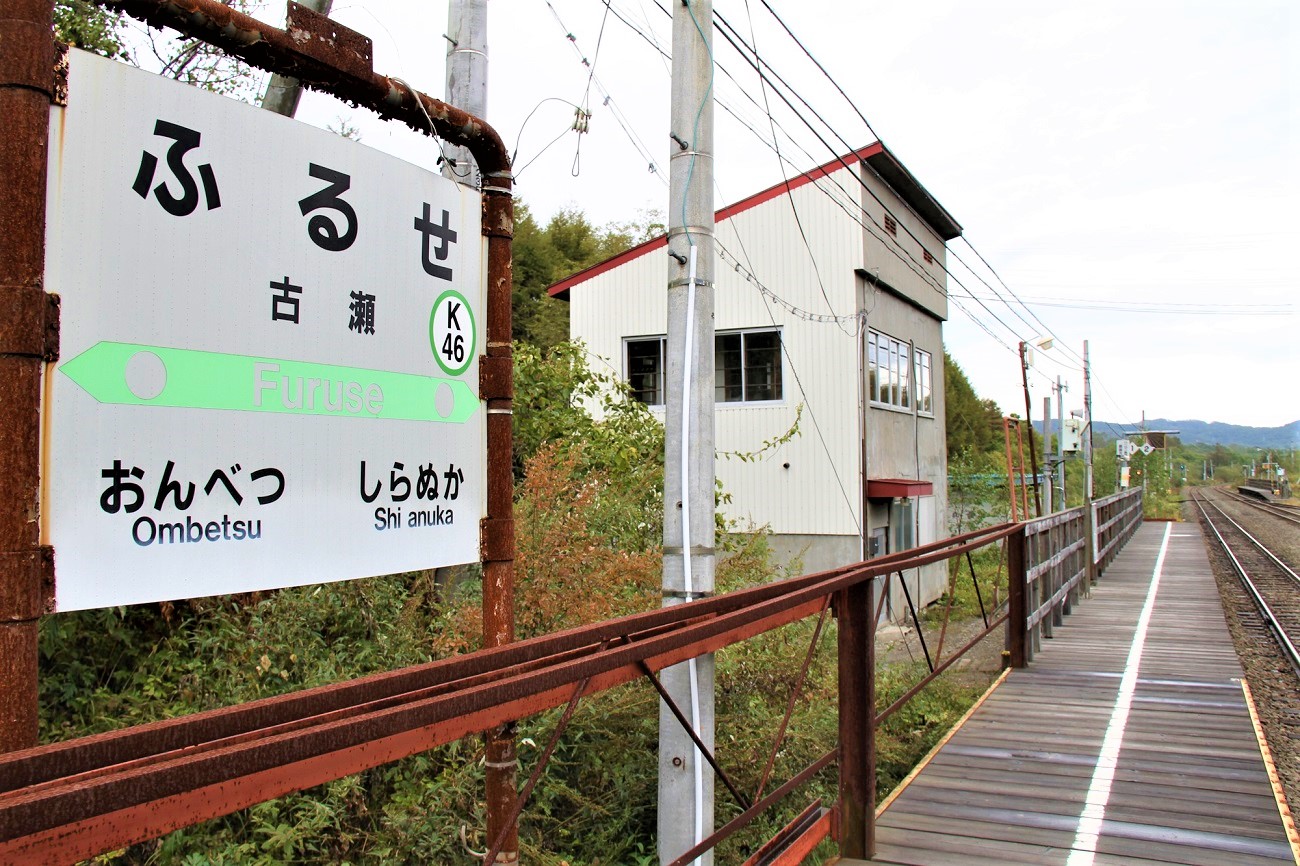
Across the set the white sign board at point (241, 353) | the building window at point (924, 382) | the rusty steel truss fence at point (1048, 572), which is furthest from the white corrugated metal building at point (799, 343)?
the white sign board at point (241, 353)

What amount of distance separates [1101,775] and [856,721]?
2.10m

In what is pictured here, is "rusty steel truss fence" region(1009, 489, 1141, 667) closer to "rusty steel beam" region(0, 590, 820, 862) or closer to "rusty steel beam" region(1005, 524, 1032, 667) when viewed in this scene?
"rusty steel beam" region(1005, 524, 1032, 667)

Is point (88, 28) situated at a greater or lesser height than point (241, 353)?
greater

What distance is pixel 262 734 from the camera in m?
1.85

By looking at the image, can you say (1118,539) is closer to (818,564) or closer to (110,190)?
(818,564)

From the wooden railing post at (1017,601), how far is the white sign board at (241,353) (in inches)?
245

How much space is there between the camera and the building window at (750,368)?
15.6 metres

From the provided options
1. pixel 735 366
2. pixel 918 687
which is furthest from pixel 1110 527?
pixel 918 687

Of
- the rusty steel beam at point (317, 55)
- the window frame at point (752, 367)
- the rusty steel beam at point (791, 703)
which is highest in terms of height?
the window frame at point (752, 367)

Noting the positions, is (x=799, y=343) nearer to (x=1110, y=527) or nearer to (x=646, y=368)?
(x=646, y=368)

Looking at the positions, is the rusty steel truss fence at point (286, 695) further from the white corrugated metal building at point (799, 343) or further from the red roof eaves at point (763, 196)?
the red roof eaves at point (763, 196)

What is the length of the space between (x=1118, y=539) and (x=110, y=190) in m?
23.2

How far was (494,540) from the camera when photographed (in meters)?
3.25

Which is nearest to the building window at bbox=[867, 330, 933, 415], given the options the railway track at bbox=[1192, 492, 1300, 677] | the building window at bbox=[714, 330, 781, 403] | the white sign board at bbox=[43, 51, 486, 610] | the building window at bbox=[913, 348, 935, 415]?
the building window at bbox=[913, 348, 935, 415]
